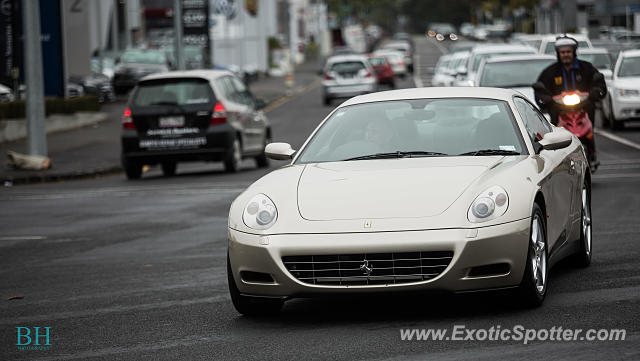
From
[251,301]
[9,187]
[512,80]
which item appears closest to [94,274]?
[251,301]

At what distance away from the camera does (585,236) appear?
9.74m

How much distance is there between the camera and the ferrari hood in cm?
772

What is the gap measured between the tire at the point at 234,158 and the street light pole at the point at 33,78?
411 centimetres

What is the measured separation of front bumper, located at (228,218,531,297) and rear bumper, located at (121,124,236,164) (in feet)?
44.8

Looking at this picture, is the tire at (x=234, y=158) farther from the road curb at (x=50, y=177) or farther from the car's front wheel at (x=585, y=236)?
the car's front wheel at (x=585, y=236)

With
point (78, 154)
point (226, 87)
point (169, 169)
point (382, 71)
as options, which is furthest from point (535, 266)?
point (382, 71)

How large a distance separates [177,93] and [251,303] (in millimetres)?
13747

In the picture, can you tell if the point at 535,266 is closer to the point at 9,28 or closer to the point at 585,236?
the point at 585,236

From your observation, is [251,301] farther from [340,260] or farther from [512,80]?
[512,80]

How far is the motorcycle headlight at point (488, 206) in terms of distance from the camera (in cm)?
760

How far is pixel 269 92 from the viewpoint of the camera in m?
57.8

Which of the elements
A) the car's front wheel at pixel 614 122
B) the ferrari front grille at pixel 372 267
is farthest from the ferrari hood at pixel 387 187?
the car's front wheel at pixel 614 122

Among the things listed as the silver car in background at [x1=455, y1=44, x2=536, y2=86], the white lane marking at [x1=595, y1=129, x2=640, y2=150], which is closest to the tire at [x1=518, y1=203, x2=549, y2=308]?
the white lane marking at [x1=595, y1=129, x2=640, y2=150]

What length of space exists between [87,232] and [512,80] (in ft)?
33.5
